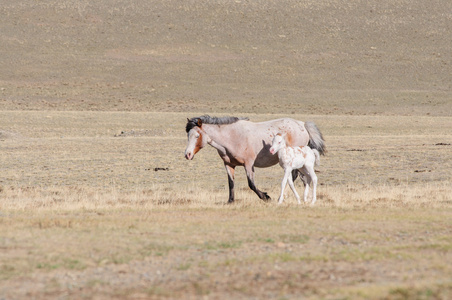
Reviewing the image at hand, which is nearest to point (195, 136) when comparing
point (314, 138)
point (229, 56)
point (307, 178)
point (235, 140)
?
point (235, 140)

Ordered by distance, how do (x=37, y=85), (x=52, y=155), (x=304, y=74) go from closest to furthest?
1. (x=52, y=155)
2. (x=37, y=85)
3. (x=304, y=74)

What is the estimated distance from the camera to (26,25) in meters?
92.6

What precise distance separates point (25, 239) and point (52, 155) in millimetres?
19236

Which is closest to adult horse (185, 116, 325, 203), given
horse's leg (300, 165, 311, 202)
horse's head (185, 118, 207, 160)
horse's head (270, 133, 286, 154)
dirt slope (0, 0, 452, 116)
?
horse's head (185, 118, 207, 160)

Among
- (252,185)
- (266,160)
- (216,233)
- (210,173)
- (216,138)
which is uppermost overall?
(216,138)

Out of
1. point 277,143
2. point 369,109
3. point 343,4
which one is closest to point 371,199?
point 277,143

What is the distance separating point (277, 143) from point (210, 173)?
845cm

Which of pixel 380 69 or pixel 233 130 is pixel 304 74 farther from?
pixel 233 130

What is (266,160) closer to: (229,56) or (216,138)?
(216,138)

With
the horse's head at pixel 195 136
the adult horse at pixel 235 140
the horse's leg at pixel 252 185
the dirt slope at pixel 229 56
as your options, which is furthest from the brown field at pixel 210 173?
the horse's head at pixel 195 136

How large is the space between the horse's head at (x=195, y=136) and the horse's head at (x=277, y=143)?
5.40 ft

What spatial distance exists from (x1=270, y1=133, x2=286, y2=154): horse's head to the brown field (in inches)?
47.4

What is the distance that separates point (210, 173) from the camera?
77.3 feet

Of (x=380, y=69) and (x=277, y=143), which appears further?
(x=380, y=69)
